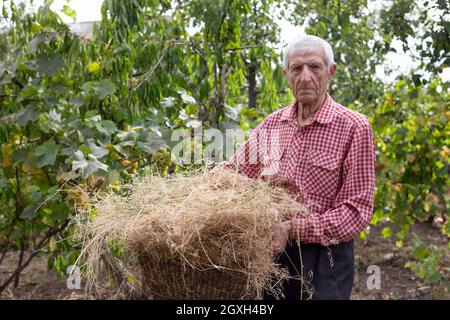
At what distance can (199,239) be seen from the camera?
1689 mm

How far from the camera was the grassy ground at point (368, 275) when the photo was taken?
5.06 meters

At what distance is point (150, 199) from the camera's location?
6.23 feet

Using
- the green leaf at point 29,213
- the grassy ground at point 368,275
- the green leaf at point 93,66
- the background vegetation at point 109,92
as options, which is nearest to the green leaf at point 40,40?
the background vegetation at point 109,92

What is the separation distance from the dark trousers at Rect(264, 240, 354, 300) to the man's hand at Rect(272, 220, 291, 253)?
155mm

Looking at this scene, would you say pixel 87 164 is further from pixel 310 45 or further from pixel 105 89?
pixel 310 45

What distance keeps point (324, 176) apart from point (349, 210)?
0.48 ft

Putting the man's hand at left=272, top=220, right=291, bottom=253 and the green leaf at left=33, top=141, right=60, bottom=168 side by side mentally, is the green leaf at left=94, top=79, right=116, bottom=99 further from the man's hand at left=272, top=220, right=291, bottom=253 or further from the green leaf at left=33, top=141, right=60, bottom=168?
the man's hand at left=272, top=220, right=291, bottom=253

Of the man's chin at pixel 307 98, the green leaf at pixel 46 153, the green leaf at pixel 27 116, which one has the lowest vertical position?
the green leaf at pixel 46 153

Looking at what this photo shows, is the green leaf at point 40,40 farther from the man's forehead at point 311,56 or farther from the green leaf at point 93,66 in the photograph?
the man's forehead at point 311,56

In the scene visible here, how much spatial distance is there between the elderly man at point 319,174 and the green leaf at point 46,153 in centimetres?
110

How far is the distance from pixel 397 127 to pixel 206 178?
3180 mm

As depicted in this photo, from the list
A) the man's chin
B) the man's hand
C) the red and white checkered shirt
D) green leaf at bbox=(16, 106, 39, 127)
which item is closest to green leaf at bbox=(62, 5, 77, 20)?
green leaf at bbox=(16, 106, 39, 127)

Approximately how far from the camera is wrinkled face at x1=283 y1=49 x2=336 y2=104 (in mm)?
2123

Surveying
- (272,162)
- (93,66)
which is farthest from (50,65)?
(272,162)
